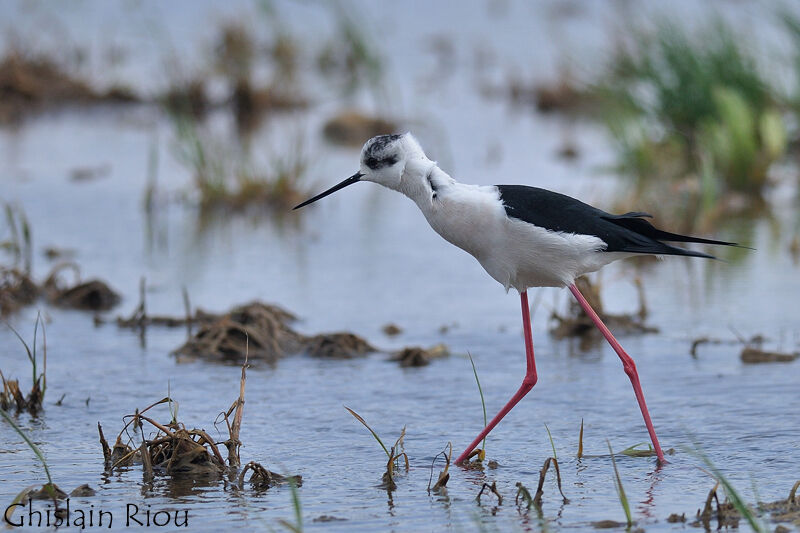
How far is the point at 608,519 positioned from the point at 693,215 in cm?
490

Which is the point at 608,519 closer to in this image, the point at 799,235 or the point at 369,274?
the point at 369,274

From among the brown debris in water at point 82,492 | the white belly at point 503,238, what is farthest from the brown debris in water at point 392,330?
the brown debris in water at point 82,492

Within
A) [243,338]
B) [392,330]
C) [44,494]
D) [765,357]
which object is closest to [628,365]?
[765,357]

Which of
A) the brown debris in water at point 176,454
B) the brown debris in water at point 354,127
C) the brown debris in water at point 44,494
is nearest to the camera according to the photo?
the brown debris in water at point 44,494

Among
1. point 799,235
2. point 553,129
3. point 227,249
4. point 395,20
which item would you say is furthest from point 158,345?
point 395,20

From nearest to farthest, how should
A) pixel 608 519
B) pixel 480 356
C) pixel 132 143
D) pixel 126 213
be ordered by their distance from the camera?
1. pixel 608 519
2. pixel 480 356
3. pixel 126 213
4. pixel 132 143

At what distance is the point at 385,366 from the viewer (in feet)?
20.2

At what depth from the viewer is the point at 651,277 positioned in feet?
26.1

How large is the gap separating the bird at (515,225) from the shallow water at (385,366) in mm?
366

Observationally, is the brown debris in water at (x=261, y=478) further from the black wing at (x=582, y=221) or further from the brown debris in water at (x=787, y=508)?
the brown debris in water at (x=787, y=508)

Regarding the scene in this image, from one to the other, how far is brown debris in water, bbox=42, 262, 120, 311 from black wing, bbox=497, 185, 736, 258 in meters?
3.03

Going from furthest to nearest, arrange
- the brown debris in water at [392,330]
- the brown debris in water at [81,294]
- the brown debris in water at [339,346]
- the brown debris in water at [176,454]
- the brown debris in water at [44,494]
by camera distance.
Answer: the brown debris in water at [81,294]
the brown debris in water at [392,330]
the brown debris in water at [339,346]
the brown debris in water at [176,454]
the brown debris in water at [44,494]

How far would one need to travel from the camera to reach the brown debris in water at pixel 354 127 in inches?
488

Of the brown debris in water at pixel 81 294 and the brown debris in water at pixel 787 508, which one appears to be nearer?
the brown debris in water at pixel 787 508
